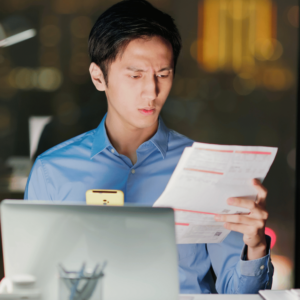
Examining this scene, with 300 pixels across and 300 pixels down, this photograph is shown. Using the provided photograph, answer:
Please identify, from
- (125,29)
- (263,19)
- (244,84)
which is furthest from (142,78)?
(263,19)

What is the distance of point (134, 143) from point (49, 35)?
1.14 meters

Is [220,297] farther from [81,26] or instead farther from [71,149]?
[81,26]

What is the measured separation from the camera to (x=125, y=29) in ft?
5.64

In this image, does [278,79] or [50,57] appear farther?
[278,79]

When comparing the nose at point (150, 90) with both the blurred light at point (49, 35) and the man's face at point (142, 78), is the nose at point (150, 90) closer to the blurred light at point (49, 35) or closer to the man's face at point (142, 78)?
the man's face at point (142, 78)

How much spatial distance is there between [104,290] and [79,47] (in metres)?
1.99

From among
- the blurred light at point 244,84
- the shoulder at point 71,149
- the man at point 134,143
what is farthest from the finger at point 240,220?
the blurred light at point 244,84

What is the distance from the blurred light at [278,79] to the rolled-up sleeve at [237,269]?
1.39 metres

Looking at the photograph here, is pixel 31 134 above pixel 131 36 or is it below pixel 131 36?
below

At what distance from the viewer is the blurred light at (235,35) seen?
2.57m

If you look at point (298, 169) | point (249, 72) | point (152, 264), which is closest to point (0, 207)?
point (152, 264)

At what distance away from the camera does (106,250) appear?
0.85 metres

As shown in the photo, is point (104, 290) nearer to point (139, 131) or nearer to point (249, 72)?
point (139, 131)

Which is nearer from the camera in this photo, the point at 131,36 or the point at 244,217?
the point at 244,217
